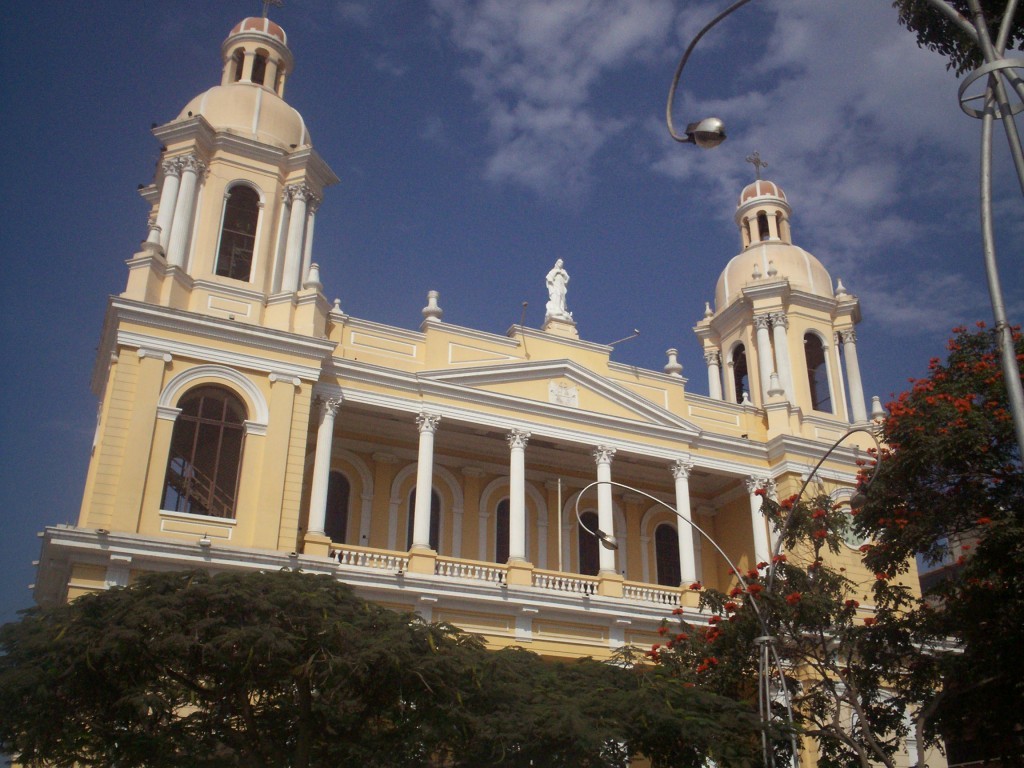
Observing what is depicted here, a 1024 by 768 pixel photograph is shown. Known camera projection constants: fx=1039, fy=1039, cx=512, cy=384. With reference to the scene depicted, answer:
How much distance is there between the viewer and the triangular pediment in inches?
960

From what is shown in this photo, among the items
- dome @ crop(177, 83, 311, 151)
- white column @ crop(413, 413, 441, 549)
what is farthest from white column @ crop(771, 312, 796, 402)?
dome @ crop(177, 83, 311, 151)

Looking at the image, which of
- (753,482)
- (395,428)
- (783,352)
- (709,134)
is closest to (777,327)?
(783,352)

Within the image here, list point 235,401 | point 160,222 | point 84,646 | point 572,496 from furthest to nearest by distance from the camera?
point 572,496 < point 160,222 < point 235,401 < point 84,646

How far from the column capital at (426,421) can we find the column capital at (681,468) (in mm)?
6333

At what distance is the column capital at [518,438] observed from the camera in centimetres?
2425

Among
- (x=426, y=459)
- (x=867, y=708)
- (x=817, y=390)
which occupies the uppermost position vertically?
(x=817, y=390)

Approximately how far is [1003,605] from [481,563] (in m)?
11.4

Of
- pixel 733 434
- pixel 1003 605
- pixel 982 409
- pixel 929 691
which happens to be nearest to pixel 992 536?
pixel 1003 605

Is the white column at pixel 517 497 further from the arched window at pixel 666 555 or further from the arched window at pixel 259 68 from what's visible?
the arched window at pixel 259 68

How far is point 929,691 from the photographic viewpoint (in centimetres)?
1580

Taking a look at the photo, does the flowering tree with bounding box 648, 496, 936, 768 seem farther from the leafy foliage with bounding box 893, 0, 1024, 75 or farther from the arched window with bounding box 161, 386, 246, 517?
the arched window with bounding box 161, 386, 246, 517

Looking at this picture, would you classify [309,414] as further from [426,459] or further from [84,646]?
[84,646]

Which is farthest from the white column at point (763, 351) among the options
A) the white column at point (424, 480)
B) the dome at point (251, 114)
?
the dome at point (251, 114)

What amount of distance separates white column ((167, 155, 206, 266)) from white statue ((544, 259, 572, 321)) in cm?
917
